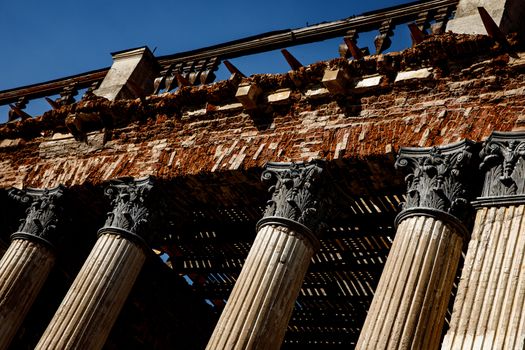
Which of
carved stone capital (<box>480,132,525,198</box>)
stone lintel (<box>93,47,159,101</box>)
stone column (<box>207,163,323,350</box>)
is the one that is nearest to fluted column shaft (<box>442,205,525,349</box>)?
carved stone capital (<box>480,132,525,198</box>)

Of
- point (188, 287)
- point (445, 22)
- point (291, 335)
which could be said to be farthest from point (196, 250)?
point (445, 22)

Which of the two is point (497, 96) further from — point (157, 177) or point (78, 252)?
point (78, 252)

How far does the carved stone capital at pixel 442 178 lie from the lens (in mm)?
7789

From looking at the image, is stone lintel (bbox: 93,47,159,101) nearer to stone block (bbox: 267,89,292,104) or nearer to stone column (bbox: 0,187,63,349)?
stone column (bbox: 0,187,63,349)

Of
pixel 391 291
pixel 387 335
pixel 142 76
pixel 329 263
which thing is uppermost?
pixel 142 76

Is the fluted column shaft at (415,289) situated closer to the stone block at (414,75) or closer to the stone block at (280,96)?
the stone block at (414,75)

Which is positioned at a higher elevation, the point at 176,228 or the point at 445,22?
the point at 445,22

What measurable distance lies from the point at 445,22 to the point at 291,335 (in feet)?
24.7

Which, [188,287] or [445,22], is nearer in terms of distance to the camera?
[445,22]

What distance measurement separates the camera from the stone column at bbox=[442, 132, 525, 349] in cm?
633

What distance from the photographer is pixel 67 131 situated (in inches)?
495

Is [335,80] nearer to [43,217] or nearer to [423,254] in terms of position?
[423,254]

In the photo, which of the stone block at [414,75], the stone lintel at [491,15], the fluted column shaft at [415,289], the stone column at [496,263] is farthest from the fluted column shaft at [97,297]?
the stone lintel at [491,15]

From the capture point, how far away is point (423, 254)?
7422mm
